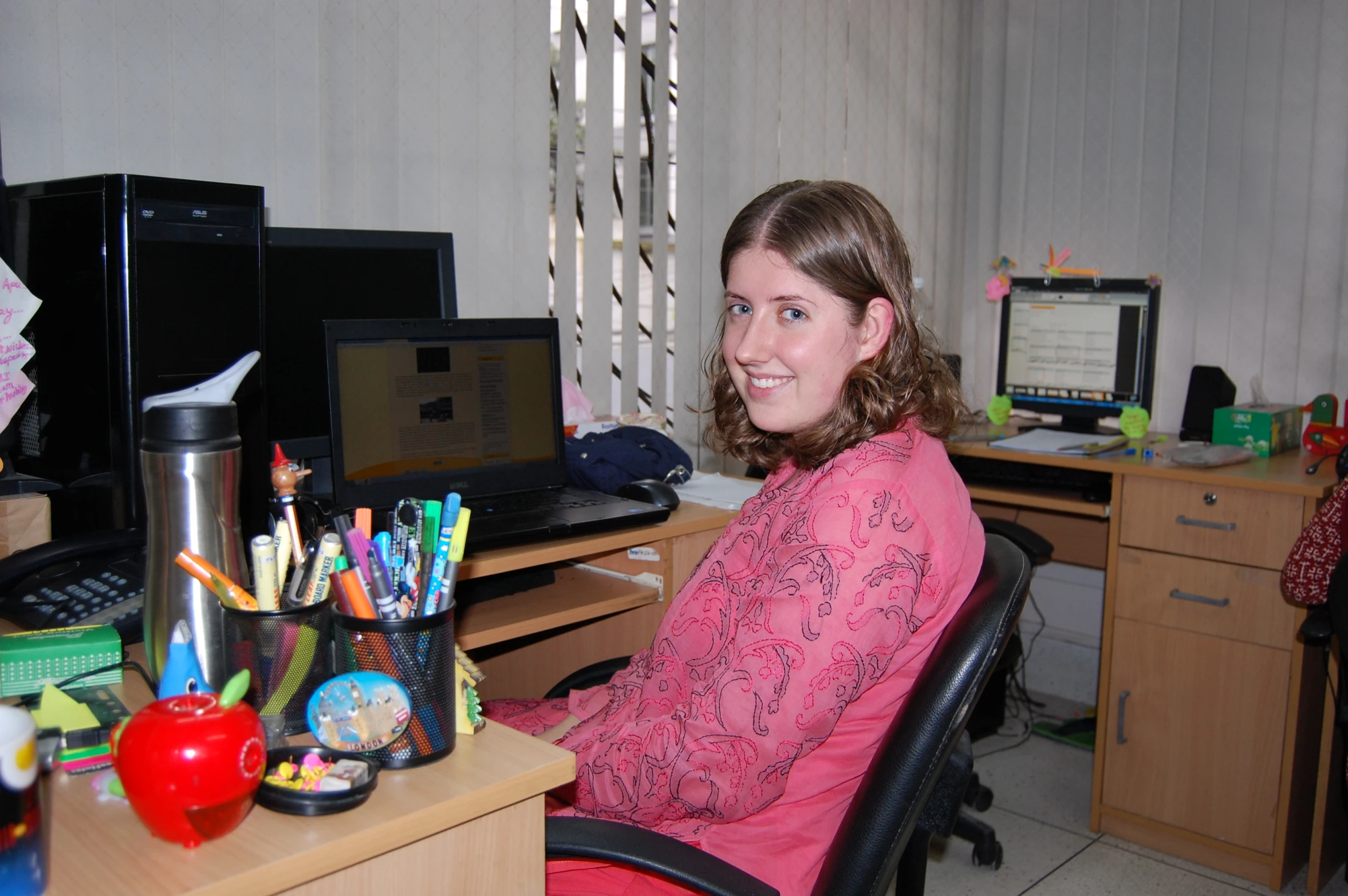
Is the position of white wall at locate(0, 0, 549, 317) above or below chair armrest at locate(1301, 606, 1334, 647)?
above

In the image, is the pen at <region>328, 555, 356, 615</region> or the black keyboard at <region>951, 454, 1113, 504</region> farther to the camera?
the black keyboard at <region>951, 454, 1113, 504</region>

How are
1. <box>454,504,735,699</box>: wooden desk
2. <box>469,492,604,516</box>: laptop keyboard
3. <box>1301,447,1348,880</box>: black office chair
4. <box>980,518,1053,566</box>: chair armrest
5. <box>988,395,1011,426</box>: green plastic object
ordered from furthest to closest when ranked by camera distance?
<box>988,395,1011,426</box>: green plastic object
<box>980,518,1053,566</box>: chair armrest
<box>1301,447,1348,880</box>: black office chair
<box>469,492,604,516</box>: laptop keyboard
<box>454,504,735,699</box>: wooden desk

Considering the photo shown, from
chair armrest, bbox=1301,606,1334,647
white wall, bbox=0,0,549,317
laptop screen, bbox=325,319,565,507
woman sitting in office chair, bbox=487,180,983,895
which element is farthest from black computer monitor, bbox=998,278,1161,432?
woman sitting in office chair, bbox=487,180,983,895

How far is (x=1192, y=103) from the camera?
9.23ft

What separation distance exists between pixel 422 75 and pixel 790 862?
1.57m

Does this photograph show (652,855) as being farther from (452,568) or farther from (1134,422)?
(1134,422)

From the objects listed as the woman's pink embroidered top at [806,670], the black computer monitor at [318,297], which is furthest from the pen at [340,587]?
the black computer monitor at [318,297]

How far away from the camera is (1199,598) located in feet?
7.25

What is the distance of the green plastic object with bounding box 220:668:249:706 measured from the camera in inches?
27.3

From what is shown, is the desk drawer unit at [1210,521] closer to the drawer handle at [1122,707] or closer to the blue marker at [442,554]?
the drawer handle at [1122,707]

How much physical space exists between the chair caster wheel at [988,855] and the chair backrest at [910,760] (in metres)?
1.40

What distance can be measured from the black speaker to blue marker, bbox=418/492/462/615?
2.32 m

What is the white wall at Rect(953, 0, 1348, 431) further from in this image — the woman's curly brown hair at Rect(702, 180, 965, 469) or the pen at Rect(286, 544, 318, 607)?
the pen at Rect(286, 544, 318, 607)

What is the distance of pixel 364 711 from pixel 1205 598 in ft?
6.34
